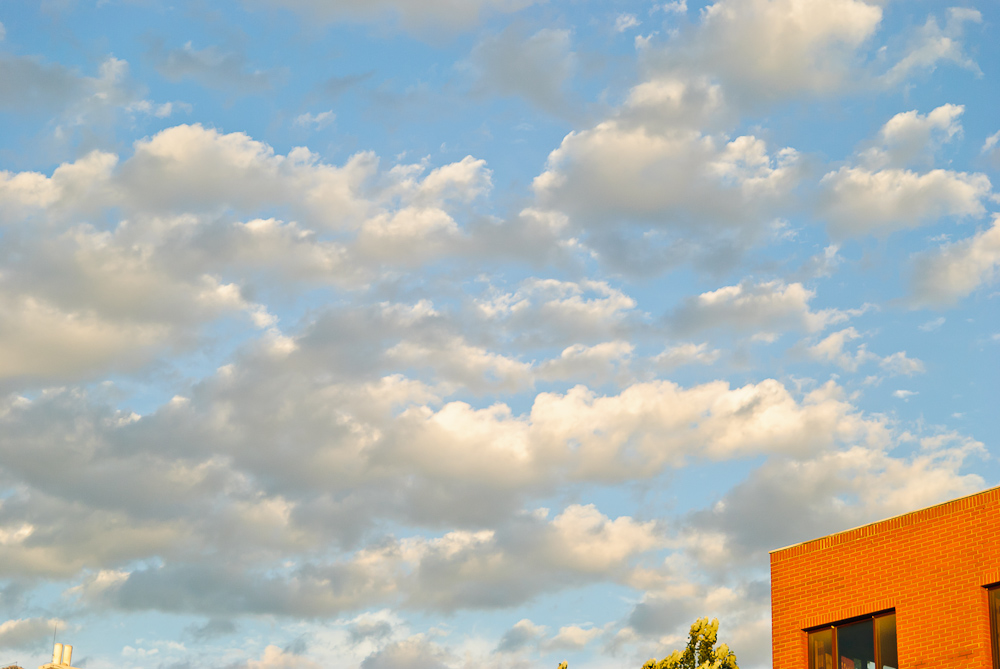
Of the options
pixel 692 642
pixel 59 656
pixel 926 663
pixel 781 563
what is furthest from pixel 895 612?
pixel 59 656

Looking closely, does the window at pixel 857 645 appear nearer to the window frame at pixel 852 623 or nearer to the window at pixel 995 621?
the window frame at pixel 852 623

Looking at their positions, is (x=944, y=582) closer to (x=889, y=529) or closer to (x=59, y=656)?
(x=889, y=529)

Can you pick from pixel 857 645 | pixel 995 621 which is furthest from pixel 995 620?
pixel 857 645

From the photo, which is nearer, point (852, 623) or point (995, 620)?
point (995, 620)

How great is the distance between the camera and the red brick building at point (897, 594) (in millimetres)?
22969

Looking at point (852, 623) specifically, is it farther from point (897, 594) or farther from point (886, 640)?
point (897, 594)

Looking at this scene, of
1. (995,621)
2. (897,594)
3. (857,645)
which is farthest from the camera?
(857,645)

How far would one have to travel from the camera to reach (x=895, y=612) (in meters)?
24.4

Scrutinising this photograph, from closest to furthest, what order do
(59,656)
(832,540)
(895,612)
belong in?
1. (895,612)
2. (832,540)
3. (59,656)

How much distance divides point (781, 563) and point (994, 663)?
18.7ft

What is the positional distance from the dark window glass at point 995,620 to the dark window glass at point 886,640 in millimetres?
2106

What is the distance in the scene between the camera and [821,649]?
2569cm

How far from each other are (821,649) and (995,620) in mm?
4132

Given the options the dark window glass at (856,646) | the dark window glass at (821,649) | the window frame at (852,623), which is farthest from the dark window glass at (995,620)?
the dark window glass at (821,649)
